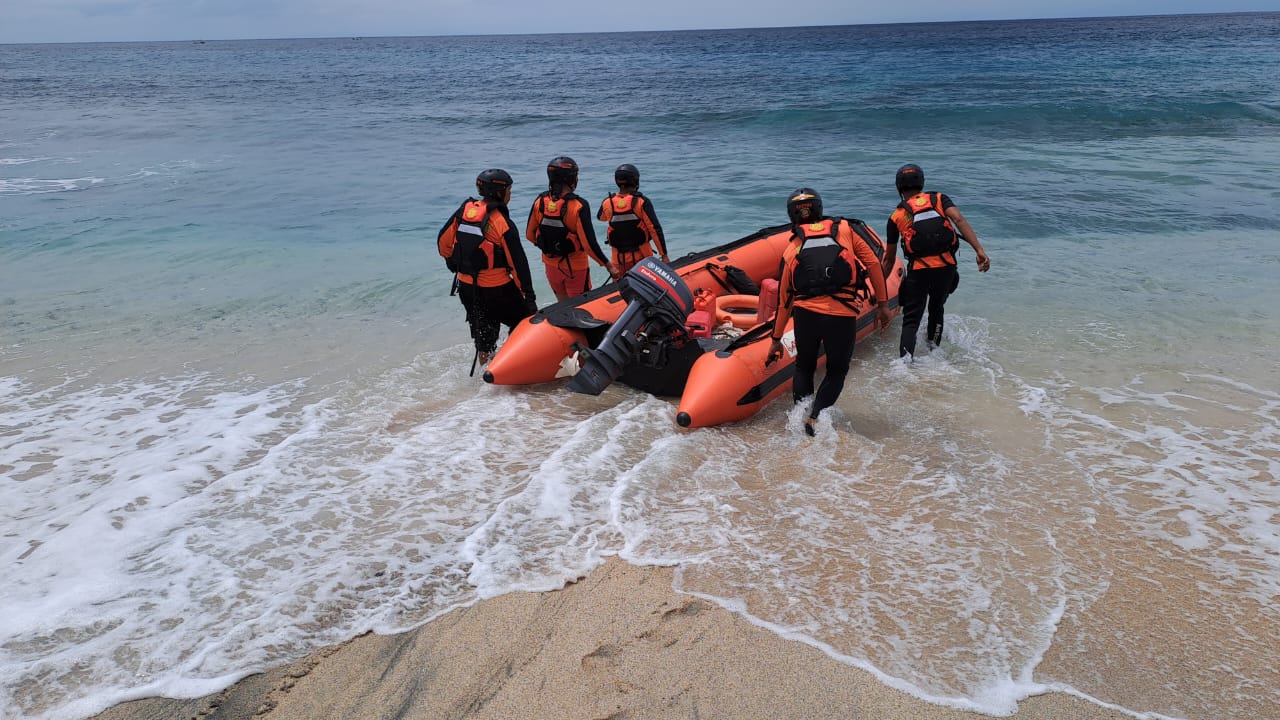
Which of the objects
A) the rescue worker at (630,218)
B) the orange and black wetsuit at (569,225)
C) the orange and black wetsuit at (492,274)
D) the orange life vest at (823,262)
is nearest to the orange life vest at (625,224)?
the rescue worker at (630,218)

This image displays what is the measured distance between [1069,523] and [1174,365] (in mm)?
2827

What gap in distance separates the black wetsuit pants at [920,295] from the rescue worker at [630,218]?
5.76 ft

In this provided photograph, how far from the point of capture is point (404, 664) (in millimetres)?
2896

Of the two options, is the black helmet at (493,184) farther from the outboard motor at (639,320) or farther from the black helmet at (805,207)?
the black helmet at (805,207)

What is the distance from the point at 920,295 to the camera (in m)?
5.82

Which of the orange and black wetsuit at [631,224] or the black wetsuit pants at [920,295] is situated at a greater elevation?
the orange and black wetsuit at [631,224]

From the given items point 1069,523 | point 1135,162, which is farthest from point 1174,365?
point 1135,162

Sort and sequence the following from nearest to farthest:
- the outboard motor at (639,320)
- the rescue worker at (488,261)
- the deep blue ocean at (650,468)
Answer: the deep blue ocean at (650,468)
the outboard motor at (639,320)
the rescue worker at (488,261)

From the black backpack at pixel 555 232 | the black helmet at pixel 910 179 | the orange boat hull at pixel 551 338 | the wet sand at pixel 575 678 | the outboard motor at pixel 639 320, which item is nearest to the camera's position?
the wet sand at pixel 575 678

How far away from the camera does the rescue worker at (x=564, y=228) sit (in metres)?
5.82

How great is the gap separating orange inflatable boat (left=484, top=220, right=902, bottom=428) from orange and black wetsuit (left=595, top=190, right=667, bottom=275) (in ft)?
1.44

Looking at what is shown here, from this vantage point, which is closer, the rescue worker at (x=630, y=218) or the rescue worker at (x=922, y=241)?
the rescue worker at (x=922, y=241)

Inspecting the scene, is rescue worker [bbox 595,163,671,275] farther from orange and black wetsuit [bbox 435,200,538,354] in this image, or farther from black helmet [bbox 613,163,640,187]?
orange and black wetsuit [bbox 435,200,538,354]

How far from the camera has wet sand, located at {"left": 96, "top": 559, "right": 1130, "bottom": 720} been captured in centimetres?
268
